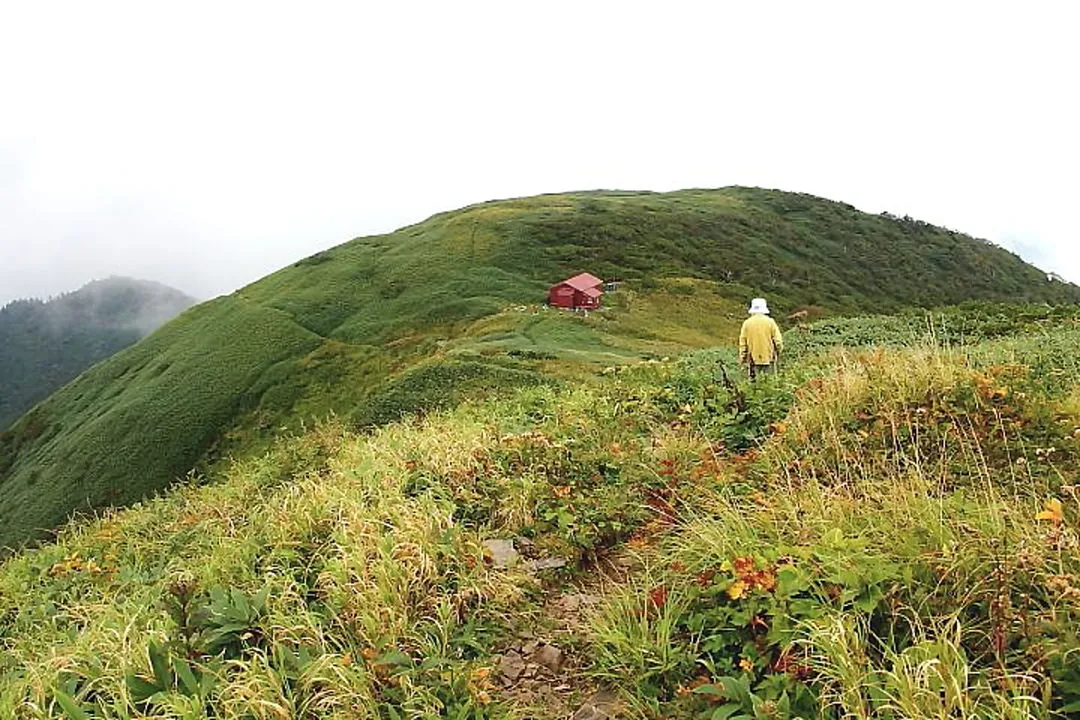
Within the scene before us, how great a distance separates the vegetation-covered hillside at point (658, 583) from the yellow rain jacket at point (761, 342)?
4.89 meters

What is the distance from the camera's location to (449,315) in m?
64.2

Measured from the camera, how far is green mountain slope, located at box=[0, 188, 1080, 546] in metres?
50.6

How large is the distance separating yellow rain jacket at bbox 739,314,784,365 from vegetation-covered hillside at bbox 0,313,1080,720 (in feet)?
16.1

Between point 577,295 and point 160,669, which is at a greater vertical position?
point 160,669

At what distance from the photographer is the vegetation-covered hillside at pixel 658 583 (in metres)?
3.78

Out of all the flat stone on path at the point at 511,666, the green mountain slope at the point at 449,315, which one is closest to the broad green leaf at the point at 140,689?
the flat stone on path at the point at 511,666

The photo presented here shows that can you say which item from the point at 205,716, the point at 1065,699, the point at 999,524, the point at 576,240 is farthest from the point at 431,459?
the point at 576,240

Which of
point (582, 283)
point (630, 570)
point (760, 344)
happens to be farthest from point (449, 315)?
point (630, 570)

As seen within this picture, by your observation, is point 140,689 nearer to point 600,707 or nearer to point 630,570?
point 600,707

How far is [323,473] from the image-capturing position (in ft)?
34.7

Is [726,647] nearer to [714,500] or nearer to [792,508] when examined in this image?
[792,508]

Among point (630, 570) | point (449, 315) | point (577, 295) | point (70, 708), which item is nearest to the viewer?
point (70, 708)

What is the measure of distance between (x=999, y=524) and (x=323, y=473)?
8310 mm

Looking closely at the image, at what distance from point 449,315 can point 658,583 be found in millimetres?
60076
